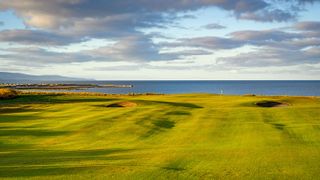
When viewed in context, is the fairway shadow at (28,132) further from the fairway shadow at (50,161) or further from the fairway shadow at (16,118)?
the fairway shadow at (50,161)

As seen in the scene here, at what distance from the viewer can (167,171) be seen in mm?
17922

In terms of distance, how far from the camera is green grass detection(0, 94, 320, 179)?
18172mm

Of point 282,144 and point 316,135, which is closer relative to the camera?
point 282,144

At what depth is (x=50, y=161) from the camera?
2033cm

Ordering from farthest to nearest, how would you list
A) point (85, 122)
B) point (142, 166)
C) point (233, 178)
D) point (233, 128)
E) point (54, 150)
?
1. point (85, 122)
2. point (233, 128)
3. point (54, 150)
4. point (142, 166)
5. point (233, 178)

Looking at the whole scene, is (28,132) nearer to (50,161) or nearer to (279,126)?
(50,161)

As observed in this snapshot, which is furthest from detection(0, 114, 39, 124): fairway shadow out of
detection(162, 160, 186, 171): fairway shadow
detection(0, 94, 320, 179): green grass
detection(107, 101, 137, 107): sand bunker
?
detection(162, 160, 186, 171): fairway shadow

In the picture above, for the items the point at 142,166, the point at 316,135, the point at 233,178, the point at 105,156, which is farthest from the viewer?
the point at 316,135

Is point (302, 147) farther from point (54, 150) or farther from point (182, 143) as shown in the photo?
point (54, 150)

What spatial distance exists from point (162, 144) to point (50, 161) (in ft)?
26.9

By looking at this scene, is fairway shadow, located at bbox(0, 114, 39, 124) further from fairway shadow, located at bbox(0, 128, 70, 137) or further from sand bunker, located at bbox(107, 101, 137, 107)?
sand bunker, located at bbox(107, 101, 137, 107)

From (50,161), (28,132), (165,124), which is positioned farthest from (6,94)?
(50,161)

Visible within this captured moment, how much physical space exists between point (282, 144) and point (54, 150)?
520 inches

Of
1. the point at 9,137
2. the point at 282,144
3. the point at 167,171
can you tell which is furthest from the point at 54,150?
the point at 282,144
